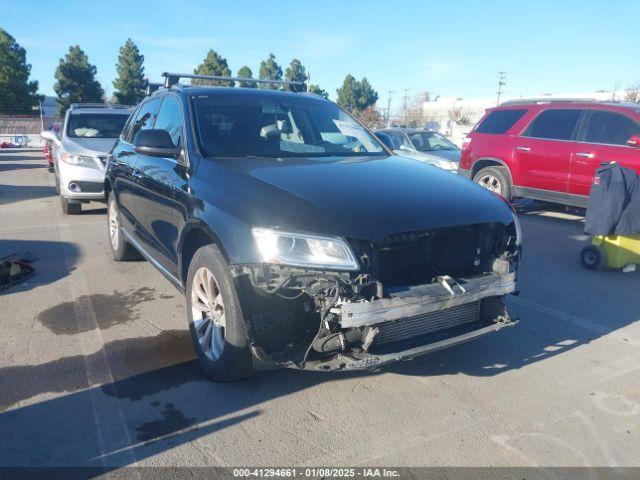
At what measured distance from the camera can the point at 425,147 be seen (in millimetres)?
13523

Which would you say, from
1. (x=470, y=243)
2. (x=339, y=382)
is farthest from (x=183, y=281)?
(x=470, y=243)

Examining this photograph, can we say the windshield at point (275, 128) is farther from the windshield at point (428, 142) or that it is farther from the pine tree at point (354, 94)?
the pine tree at point (354, 94)

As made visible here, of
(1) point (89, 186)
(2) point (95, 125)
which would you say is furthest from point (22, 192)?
(1) point (89, 186)

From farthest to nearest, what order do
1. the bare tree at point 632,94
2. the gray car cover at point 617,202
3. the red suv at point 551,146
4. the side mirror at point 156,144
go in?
the bare tree at point 632,94 < the red suv at point 551,146 < the gray car cover at point 617,202 < the side mirror at point 156,144

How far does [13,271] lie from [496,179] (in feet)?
25.8

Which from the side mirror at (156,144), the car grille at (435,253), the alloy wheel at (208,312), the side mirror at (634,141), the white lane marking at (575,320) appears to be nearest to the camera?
the car grille at (435,253)

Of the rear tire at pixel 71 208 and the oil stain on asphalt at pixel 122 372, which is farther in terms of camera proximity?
the rear tire at pixel 71 208

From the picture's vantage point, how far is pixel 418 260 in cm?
316

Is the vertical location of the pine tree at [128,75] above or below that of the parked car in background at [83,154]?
above

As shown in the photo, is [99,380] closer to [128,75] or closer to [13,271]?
[13,271]

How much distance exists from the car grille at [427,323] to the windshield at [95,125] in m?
8.69

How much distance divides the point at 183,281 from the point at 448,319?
6.25ft

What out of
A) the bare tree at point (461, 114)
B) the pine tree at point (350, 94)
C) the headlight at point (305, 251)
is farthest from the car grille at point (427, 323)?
the bare tree at point (461, 114)

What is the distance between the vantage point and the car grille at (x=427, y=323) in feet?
9.69
